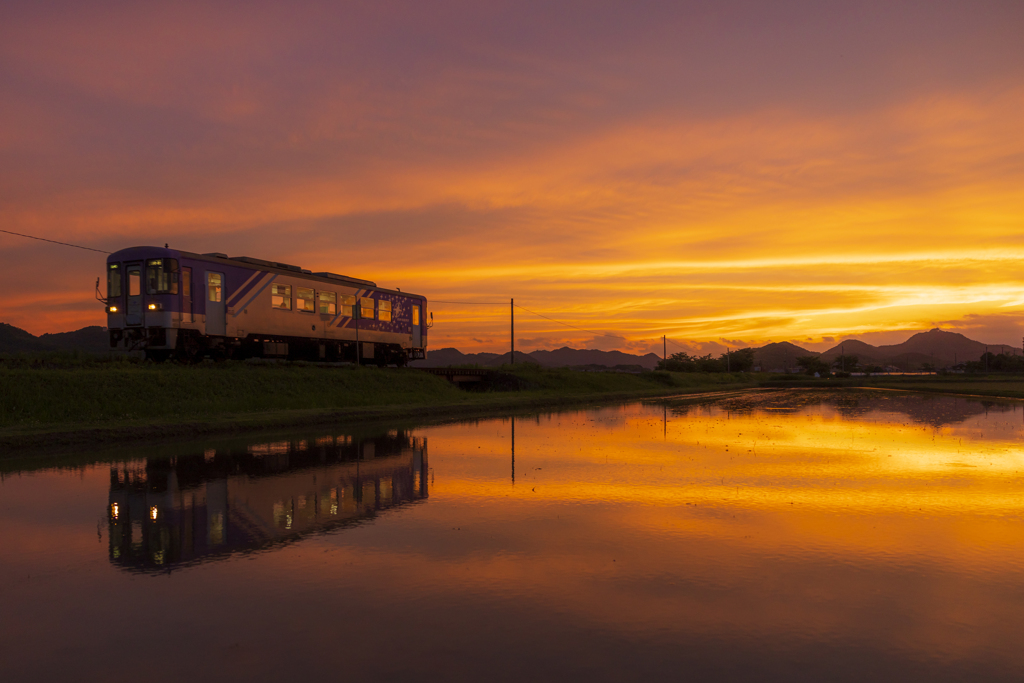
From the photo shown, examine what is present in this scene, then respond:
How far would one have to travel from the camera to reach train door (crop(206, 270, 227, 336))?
100 feet

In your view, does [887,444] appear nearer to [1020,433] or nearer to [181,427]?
[1020,433]

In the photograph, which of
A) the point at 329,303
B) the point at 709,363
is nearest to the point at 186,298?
the point at 329,303

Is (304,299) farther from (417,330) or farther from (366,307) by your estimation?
(417,330)

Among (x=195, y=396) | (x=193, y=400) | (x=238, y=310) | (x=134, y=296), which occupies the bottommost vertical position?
(x=193, y=400)

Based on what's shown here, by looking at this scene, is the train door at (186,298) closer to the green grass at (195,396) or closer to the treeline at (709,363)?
the green grass at (195,396)

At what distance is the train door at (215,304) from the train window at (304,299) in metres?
4.67

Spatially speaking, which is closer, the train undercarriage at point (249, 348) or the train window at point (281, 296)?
the train undercarriage at point (249, 348)

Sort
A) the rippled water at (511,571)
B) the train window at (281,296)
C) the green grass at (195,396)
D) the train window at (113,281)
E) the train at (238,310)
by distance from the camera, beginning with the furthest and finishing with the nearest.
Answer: the train window at (281,296)
the train window at (113,281)
the train at (238,310)
the green grass at (195,396)
the rippled water at (511,571)

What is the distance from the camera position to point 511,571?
→ 7.27m

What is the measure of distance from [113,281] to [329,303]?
10668mm

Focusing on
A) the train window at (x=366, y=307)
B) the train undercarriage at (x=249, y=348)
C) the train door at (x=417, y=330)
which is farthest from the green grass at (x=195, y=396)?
the train door at (x=417, y=330)

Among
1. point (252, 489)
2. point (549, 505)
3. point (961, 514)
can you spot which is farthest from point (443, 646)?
point (961, 514)

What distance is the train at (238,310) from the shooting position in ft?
94.2

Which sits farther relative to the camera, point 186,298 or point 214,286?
point 214,286
